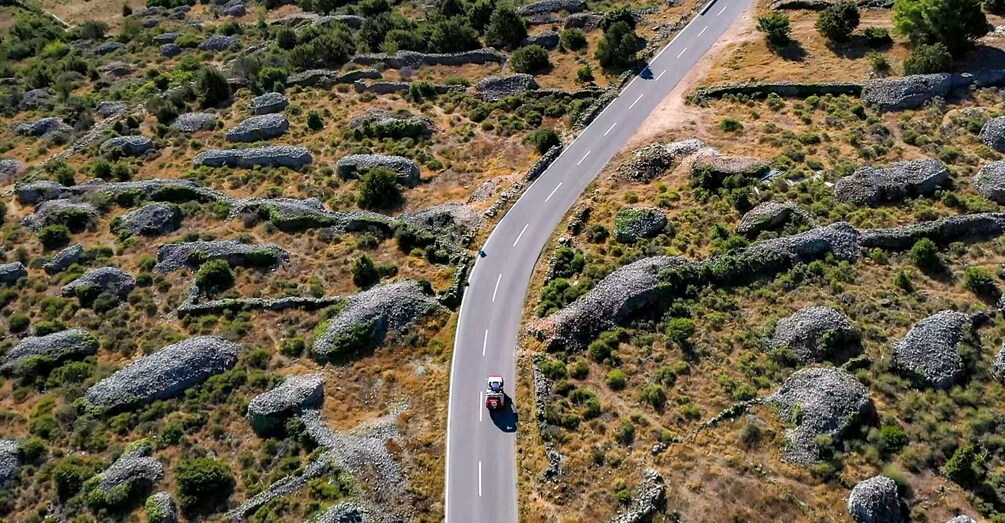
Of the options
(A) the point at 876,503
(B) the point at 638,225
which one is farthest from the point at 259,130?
(A) the point at 876,503

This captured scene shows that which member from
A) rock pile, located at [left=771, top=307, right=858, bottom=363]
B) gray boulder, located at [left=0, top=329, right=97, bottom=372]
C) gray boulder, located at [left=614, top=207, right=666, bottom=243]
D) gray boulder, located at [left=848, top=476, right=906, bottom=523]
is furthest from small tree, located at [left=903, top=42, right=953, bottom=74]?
gray boulder, located at [left=0, top=329, right=97, bottom=372]

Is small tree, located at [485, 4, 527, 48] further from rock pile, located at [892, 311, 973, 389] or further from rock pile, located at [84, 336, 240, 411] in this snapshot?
rock pile, located at [892, 311, 973, 389]

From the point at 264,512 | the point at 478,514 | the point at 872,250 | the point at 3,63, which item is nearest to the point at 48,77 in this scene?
the point at 3,63

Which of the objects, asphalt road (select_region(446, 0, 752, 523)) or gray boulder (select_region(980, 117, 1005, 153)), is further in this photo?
gray boulder (select_region(980, 117, 1005, 153))

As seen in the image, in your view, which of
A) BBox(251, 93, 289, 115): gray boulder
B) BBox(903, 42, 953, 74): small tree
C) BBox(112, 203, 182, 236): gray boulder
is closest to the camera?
BBox(112, 203, 182, 236): gray boulder

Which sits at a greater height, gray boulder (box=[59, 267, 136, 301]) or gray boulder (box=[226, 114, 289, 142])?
gray boulder (box=[226, 114, 289, 142])

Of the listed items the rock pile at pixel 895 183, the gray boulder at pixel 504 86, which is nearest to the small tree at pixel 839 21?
the rock pile at pixel 895 183

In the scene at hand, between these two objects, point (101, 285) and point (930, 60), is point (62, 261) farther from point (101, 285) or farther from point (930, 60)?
point (930, 60)
